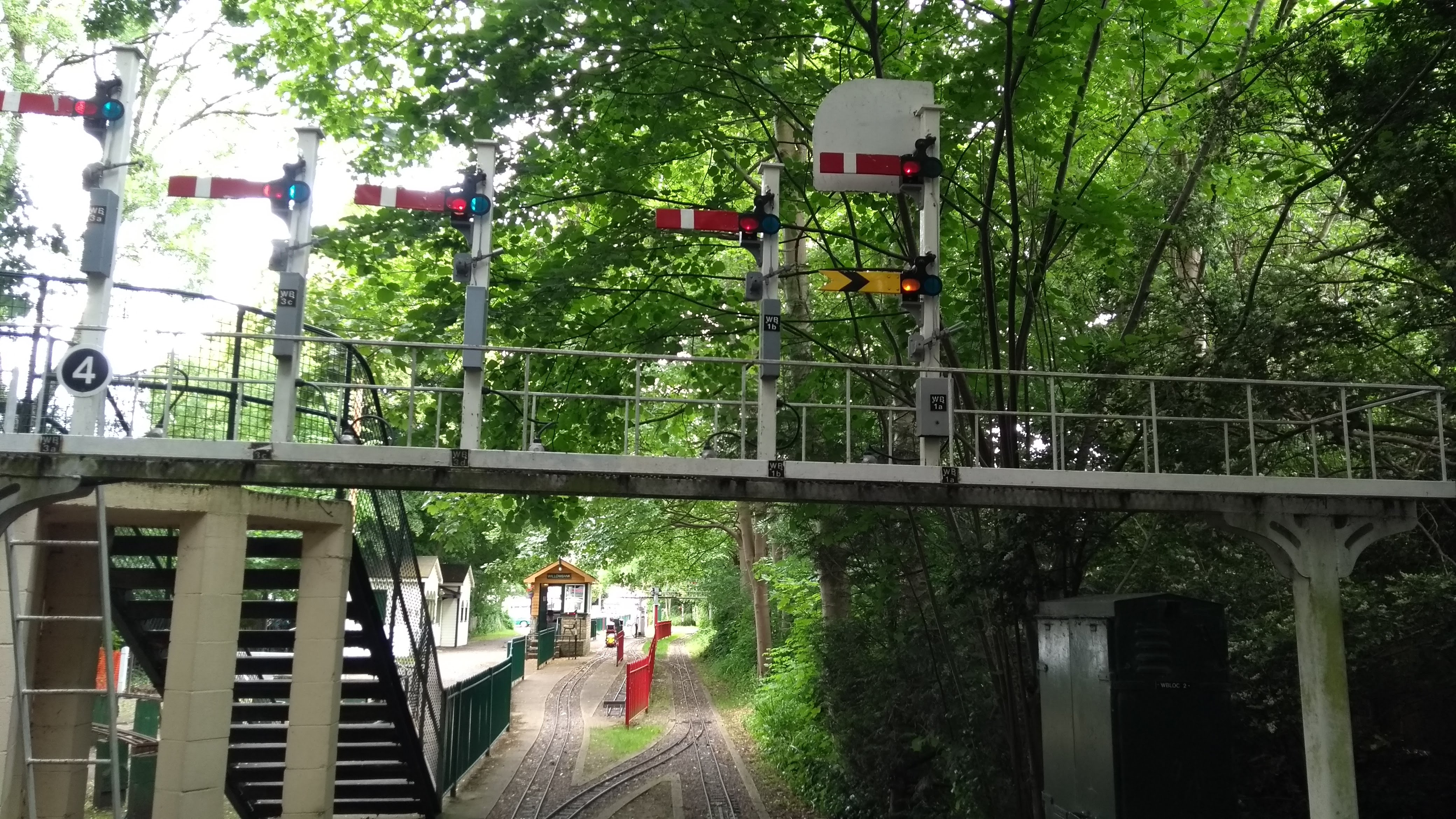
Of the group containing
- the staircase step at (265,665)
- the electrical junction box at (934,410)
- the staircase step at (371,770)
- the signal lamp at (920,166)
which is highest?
the signal lamp at (920,166)

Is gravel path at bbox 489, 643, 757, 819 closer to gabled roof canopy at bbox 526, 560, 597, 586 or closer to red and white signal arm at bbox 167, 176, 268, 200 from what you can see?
red and white signal arm at bbox 167, 176, 268, 200

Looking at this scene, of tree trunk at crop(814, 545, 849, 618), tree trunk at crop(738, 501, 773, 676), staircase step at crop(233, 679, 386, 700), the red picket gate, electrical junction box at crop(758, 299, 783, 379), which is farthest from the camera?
tree trunk at crop(738, 501, 773, 676)

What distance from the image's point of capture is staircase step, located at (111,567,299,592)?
8.23 metres

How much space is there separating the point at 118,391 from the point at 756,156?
26.8ft

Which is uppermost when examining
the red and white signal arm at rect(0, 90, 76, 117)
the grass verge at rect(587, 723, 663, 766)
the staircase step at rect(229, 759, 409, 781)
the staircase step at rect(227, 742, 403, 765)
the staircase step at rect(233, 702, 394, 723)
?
the red and white signal arm at rect(0, 90, 76, 117)

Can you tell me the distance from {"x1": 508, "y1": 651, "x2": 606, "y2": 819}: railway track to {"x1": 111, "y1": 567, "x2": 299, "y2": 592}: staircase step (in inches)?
208

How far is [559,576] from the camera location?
4028cm

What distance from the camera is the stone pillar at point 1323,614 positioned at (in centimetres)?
649

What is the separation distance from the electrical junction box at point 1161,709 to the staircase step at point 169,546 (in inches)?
258

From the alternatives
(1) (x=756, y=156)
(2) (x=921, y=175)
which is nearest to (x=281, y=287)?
(2) (x=921, y=175)

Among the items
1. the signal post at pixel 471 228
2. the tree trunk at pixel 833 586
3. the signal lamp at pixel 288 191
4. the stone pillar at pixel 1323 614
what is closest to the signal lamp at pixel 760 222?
the signal post at pixel 471 228

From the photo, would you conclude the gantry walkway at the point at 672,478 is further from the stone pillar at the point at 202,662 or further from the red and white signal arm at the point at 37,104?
the red and white signal arm at the point at 37,104

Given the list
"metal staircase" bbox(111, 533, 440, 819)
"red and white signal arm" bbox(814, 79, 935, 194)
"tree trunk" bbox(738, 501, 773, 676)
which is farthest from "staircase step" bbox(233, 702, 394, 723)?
"tree trunk" bbox(738, 501, 773, 676)

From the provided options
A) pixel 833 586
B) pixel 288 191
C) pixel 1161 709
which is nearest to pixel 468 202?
pixel 288 191
